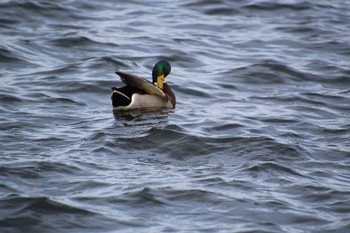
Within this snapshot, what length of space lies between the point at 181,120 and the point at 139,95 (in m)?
→ 0.74

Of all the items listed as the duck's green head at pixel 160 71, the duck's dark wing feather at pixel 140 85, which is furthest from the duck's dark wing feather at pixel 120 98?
the duck's green head at pixel 160 71

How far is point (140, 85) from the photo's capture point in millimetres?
11656

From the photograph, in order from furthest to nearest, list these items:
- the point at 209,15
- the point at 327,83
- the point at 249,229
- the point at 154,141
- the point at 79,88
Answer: the point at 209,15 → the point at 327,83 → the point at 79,88 → the point at 154,141 → the point at 249,229

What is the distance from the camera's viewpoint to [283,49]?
630 inches

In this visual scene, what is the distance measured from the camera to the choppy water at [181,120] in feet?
25.6

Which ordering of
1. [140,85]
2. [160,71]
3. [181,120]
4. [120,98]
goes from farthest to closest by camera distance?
[160,71] < [140,85] < [120,98] < [181,120]

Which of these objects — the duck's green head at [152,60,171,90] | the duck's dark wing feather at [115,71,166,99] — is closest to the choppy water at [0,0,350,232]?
the duck's dark wing feather at [115,71,166,99]

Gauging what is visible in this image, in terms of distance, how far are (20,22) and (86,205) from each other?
29.8 ft

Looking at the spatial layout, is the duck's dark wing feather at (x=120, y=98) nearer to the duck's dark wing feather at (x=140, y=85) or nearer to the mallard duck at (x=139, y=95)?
the mallard duck at (x=139, y=95)

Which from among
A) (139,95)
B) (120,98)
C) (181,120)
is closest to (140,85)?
(139,95)

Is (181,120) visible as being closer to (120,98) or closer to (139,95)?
(139,95)

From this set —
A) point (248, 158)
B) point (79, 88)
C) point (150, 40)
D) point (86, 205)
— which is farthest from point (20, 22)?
point (86, 205)

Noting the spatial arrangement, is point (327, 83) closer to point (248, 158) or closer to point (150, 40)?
point (150, 40)

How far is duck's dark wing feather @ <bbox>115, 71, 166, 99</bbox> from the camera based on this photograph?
37.5 ft
